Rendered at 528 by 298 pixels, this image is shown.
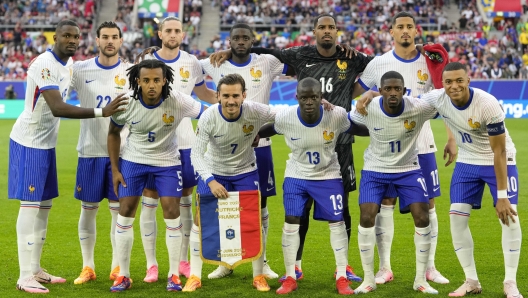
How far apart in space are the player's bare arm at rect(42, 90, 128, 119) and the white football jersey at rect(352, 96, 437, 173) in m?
2.20

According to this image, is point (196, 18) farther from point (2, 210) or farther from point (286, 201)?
point (286, 201)

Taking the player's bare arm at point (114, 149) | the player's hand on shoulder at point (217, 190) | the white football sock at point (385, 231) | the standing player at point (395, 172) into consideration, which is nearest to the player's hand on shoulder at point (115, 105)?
the player's bare arm at point (114, 149)

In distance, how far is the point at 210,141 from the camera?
7.20 m

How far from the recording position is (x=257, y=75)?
25.9 ft

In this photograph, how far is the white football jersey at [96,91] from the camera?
7.46m

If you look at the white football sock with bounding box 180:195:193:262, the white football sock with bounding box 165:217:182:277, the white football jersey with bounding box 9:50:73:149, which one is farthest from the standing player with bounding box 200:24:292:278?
the white football jersey with bounding box 9:50:73:149

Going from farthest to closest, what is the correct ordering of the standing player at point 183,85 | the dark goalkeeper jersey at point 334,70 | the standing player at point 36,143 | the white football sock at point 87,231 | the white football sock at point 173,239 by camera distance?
the standing player at point 183,85, the dark goalkeeper jersey at point 334,70, the white football sock at point 87,231, the white football sock at point 173,239, the standing player at point 36,143

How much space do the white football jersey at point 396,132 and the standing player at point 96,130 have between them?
2474 mm

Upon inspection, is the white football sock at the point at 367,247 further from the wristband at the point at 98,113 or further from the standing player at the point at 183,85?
the wristband at the point at 98,113

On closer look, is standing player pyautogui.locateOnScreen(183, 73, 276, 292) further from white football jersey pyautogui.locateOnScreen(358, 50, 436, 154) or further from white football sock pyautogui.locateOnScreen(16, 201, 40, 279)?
white football sock pyautogui.locateOnScreen(16, 201, 40, 279)

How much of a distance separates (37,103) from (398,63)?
354 cm

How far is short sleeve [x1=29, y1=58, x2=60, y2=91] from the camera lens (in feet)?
22.7

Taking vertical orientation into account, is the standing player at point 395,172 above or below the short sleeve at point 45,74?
below

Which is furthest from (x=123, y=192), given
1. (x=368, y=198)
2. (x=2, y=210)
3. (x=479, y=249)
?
(x=2, y=210)
